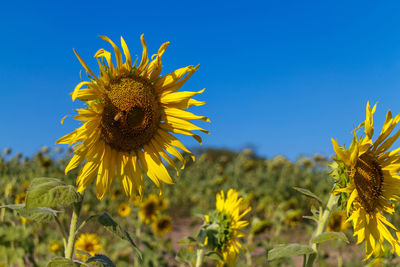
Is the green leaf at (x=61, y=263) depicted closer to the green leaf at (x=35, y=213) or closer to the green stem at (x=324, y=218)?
the green leaf at (x=35, y=213)

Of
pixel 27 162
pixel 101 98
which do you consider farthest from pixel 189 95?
pixel 27 162

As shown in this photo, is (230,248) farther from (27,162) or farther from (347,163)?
(27,162)

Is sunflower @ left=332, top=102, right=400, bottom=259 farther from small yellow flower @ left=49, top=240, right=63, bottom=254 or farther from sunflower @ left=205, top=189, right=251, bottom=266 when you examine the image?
small yellow flower @ left=49, top=240, right=63, bottom=254

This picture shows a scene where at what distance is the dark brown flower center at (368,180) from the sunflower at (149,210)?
3.27 meters

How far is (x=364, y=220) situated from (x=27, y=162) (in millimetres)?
8118

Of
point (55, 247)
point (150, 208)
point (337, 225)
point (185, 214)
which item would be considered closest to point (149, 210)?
point (150, 208)

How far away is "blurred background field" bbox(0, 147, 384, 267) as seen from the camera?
371cm

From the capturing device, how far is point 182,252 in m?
2.50

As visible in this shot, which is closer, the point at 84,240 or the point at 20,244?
the point at 20,244

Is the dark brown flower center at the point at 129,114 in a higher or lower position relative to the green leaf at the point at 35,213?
higher

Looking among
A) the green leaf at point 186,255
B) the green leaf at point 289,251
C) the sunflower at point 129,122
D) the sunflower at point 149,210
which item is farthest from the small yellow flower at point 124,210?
the green leaf at point 289,251

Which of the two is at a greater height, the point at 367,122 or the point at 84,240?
the point at 367,122

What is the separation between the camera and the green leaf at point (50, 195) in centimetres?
159

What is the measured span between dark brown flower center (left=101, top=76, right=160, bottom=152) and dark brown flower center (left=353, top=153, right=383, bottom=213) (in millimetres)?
1197
